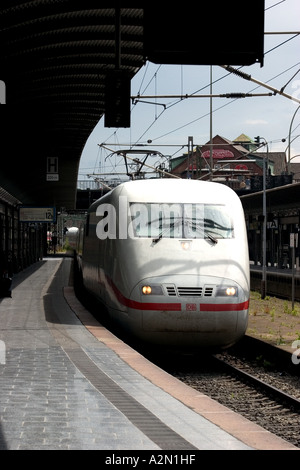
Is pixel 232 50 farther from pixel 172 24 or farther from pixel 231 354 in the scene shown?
pixel 231 354

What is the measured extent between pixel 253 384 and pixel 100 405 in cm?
470

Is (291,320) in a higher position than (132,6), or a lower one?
lower

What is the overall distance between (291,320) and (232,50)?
377 inches

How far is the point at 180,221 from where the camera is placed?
483 inches

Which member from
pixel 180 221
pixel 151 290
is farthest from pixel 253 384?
pixel 180 221

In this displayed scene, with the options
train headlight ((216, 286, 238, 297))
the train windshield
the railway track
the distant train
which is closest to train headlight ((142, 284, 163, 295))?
the distant train

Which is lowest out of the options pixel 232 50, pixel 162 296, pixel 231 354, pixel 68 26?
pixel 231 354

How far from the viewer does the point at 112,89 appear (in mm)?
Answer: 11297

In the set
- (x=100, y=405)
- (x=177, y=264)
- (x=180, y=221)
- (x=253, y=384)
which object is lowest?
(x=253, y=384)

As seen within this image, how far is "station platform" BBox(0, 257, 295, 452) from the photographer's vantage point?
556 cm

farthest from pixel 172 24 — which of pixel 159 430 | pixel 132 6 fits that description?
pixel 159 430

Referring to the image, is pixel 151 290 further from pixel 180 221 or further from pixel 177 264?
pixel 180 221

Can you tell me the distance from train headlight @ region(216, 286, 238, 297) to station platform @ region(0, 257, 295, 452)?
64.6 inches

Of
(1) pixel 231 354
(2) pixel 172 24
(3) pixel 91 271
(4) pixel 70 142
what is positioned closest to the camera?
(2) pixel 172 24
